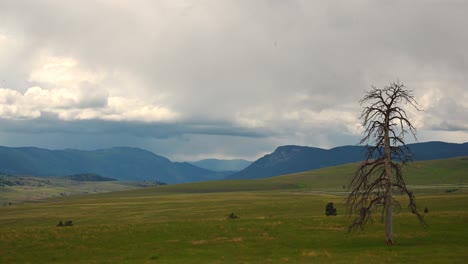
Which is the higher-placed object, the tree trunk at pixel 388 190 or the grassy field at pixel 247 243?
the tree trunk at pixel 388 190

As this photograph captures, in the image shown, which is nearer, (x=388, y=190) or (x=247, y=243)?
(x=388, y=190)

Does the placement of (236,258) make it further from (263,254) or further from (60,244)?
(60,244)

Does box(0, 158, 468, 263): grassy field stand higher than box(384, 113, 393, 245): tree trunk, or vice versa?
box(384, 113, 393, 245): tree trunk

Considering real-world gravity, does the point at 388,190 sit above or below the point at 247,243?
above

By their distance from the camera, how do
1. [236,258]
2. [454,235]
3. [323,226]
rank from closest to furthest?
1. [236,258]
2. [454,235]
3. [323,226]

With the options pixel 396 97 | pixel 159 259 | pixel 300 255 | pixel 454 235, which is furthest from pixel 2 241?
pixel 454 235

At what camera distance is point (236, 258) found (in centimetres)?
4106

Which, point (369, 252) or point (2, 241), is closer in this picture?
point (369, 252)

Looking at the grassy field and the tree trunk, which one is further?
the tree trunk

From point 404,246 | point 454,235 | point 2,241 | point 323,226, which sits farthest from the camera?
point 323,226

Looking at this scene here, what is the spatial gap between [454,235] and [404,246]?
898 centimetres

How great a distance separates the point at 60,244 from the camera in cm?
5159

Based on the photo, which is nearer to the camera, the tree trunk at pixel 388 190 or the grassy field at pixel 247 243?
the grassy field at pixel 247 243

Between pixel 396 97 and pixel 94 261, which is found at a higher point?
pixel 396 97
